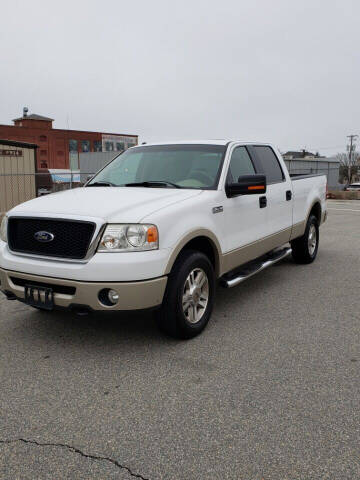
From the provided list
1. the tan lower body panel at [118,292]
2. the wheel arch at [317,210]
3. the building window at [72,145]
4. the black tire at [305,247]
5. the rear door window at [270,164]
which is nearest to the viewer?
the tan lower body panel at [118,292]

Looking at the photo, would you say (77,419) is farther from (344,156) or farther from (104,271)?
(344,156)

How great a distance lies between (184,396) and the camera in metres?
3.08

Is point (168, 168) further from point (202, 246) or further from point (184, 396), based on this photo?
point (184, 396)

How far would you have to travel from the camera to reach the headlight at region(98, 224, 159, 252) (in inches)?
138

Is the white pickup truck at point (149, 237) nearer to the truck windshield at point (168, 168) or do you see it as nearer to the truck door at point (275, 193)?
the truck windshield at point (168, 168)

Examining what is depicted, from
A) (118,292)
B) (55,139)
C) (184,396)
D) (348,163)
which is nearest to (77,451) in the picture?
(184,396)

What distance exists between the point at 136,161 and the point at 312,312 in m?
2.61

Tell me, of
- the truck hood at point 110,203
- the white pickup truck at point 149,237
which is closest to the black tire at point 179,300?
the white pickup truck at point 149,237

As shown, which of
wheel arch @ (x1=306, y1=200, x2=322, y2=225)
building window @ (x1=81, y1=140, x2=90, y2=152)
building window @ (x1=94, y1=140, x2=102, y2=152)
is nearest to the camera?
wheel arch @ (x1=306, y1=200, x2=322, y2=225)

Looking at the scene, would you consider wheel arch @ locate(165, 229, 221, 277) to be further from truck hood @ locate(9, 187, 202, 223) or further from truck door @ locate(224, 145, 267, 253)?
truck hood @ locate(9, 187, 202, 223)

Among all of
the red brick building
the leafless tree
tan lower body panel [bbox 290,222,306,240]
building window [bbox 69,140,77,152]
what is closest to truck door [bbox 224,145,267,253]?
tan lower body panel [bbox 290,222,306,240]

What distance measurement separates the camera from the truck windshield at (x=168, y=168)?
464 centimetres

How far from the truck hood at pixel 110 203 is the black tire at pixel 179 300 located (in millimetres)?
523

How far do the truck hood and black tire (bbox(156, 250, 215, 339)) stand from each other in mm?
523
